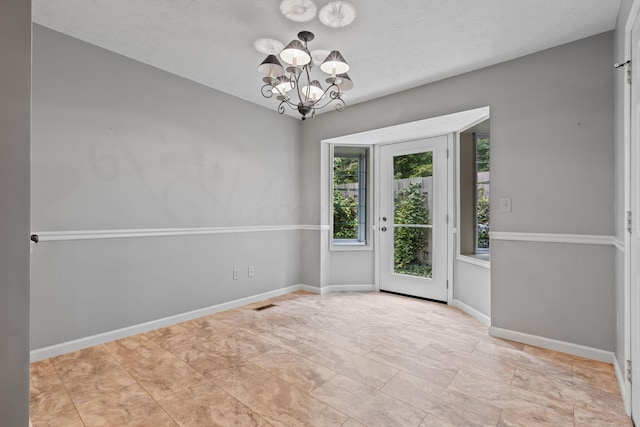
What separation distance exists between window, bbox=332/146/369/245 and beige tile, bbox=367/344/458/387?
6.89 feet

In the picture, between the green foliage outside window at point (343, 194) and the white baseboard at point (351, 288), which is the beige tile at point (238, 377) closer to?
the white baseboard at point (351, 288)

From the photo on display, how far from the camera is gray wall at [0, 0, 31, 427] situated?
40.3 inches

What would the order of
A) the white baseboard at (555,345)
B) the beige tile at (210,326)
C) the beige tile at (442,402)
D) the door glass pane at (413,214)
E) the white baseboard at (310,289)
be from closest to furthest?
the beige tile at (442,402) → the white baseboard at (555,345) → the beige tile at (210,326) → the door glass pane at (413,214) → the white baseboard at (310,289)

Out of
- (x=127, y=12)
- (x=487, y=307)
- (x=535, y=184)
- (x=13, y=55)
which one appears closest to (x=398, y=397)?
(x=487, y=307)

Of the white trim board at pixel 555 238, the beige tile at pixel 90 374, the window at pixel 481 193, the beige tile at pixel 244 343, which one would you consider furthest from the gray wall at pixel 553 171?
the beige tile at pixel 90 374

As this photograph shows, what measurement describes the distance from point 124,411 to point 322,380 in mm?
1130

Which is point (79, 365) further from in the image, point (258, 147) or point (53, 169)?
point (258, 147)

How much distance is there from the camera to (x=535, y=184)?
8.50 ft

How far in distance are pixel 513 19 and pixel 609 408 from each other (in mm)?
2501

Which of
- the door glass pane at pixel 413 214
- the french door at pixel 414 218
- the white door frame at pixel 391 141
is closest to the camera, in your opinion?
the white door frame at pixel 391 141

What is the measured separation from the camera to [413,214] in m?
4.05

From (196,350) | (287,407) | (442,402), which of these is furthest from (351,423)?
(196,350)

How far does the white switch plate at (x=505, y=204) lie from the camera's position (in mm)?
Result: 2727

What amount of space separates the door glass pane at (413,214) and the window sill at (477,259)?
0.45 metres
